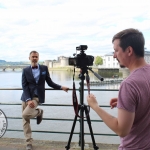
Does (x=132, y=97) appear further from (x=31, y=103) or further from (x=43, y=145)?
(x=43, y=145)

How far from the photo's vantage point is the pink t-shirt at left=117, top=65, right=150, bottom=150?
1180 mm

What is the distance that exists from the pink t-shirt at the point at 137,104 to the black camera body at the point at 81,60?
57.6 inches

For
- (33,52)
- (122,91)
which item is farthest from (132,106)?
(33,52)

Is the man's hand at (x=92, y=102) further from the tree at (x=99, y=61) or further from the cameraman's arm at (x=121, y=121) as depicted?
the tree at (x=99, y=61)

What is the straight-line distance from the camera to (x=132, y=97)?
1.18 metres

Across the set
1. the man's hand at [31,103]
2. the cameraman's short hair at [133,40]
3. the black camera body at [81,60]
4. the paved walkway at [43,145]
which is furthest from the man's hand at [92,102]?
the paved walkway at [43,145]

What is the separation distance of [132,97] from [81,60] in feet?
5.27

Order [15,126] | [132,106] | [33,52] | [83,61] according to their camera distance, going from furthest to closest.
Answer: [15,126], [33,52], [83,61], [132,106]

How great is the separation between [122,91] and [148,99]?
14cm

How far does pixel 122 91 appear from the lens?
1196mm

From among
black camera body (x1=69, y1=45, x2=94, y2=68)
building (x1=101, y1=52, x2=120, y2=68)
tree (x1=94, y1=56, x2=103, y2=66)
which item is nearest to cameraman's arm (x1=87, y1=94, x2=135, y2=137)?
black camera body (x1=69, y1=45, x2=94, y2=68)

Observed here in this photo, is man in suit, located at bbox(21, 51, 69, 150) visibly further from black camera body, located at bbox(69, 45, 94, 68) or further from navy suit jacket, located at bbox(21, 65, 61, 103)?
black camera body, located at bbox(69, 45, 94, 68)

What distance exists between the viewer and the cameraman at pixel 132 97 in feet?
3.89

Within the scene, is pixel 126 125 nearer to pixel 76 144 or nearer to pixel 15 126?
pixel 76 144
